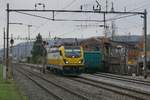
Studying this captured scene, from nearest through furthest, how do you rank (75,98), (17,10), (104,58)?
(75,98) → (17,10) → (104,58)

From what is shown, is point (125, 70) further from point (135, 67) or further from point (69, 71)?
point (69, 71)

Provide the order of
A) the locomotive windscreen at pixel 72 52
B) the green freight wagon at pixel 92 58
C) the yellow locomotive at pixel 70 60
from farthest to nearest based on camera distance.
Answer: the green freight wagon at pixel 92 58 → the locomotive windscreen at pixel 72 52 → the yellow locomotive at pixel 70 60

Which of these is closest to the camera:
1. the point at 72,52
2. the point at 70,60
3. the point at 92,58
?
the point at 70,60

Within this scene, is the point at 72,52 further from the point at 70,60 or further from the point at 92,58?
the point at 92,58

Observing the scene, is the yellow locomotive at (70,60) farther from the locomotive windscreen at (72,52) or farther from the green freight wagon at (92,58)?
the green freight wagon at (92,58)

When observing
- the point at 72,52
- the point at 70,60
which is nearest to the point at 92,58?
the point at 72,52

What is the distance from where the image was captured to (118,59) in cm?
5816

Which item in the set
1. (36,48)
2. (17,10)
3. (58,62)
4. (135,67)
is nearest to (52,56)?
(58,62)

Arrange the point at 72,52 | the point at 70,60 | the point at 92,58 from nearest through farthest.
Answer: the point at 70,60, the point at 72,52, the point at 92,58

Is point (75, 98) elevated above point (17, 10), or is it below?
below

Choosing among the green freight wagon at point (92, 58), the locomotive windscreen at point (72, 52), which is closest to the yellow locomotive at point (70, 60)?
the locomotive windscreen at point (72, 52)

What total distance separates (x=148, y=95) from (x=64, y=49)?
Answer: 78.3 feet

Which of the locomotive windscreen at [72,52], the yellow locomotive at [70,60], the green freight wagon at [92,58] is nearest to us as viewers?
the yellow locomotive at [70,60]

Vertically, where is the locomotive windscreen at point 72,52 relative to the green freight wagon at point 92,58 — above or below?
Result: above
